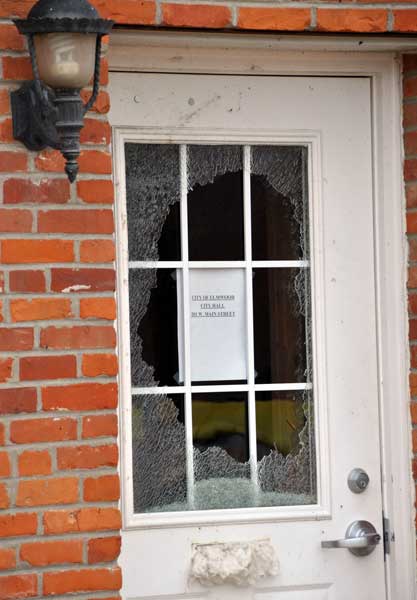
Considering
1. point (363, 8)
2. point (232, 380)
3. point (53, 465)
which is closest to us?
point (53, 465)

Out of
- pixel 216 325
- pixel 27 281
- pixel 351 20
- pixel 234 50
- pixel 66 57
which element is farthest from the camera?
pixel 216 325

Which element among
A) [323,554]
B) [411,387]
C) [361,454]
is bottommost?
[323,554]

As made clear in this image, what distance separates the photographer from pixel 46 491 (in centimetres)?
315

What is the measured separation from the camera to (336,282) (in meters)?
3.72

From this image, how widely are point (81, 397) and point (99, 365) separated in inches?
4.2

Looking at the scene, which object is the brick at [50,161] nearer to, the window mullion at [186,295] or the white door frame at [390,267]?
the window mullion at [186,295]

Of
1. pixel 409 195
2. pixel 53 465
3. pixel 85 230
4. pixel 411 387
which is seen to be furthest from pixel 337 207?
pixel 53 465

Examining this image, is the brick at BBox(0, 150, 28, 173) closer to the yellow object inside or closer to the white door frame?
the white door frame

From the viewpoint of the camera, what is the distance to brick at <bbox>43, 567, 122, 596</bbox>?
3162 millimetres

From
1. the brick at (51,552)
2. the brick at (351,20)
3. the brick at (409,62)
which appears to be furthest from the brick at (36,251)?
the brick at (409,62)

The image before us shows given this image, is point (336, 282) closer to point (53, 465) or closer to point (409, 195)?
point (409, 195)

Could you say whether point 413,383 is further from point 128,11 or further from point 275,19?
point 128,11

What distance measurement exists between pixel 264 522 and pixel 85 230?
1.20m

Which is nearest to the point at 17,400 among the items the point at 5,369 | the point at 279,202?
the point at 5,369
